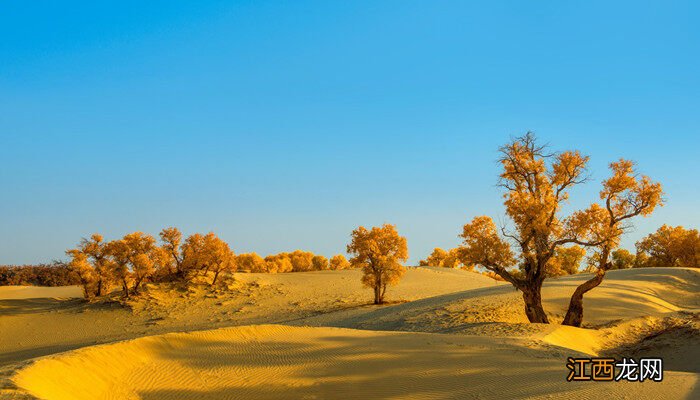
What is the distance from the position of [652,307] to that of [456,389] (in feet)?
76.0

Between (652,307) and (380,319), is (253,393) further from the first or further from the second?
(652,307)

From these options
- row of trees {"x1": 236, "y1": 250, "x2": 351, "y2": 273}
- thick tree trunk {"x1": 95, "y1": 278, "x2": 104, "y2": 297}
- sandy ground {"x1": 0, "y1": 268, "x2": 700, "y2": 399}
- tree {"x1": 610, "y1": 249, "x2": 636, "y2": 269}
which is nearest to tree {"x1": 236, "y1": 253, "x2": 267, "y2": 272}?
row of trees {"x1": 236, "y1": 250, "x2": 351, "y2": 273}

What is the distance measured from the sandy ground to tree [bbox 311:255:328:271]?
37.1 meters

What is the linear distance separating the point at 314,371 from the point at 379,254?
24620 millimetres

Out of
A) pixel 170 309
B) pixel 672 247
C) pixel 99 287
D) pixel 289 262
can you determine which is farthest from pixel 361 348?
pixel 289 262

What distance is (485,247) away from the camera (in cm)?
2522

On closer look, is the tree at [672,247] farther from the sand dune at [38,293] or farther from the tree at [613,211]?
the sand dune at [38,293]

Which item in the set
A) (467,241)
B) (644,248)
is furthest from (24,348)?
(644,248)

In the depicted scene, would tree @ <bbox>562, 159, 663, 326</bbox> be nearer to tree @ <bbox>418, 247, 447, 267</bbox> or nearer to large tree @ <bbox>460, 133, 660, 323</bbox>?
large tree @ <bbox>460, 133, 660, 323</bbox>

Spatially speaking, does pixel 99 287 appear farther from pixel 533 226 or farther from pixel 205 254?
pixel 533 226

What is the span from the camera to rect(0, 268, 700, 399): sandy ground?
13.5 metres

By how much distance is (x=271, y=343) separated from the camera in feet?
61.3

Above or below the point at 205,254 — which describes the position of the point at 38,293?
below

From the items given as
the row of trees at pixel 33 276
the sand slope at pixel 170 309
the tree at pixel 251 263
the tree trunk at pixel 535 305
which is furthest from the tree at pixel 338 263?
the tree trunk at pixel 535 305
